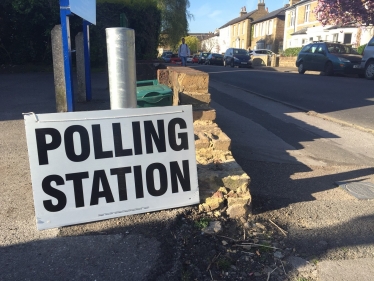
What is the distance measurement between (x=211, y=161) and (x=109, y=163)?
1.26m

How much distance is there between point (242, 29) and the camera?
6738cm

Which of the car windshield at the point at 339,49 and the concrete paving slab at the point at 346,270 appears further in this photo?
the car windshield at the point at 339,49

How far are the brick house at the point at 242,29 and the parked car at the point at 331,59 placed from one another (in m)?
42.9

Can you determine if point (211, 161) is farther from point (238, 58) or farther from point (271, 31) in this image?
point (271, 31)

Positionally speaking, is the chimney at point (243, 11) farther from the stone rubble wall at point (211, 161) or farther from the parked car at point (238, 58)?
the stone rubble wall at point (211, 161)

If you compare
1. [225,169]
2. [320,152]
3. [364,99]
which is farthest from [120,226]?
[364,99]

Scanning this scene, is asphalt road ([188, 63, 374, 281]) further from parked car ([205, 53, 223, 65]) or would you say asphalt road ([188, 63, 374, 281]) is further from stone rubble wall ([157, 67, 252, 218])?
parked car ([205, 53, 223, 65])

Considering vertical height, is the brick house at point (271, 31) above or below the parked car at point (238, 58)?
above

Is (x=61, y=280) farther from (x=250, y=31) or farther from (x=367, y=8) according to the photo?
(x=250, y=31)

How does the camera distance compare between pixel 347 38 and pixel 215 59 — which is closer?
pixel 347 38

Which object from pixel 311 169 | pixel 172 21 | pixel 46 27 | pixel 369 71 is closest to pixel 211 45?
pixel 172 21

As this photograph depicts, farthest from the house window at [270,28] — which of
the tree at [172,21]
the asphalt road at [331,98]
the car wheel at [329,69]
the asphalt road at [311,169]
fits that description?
the asphalt road at [311,169]

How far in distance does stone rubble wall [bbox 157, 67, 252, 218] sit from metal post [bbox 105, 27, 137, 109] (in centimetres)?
101

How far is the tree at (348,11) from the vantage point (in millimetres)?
23109
